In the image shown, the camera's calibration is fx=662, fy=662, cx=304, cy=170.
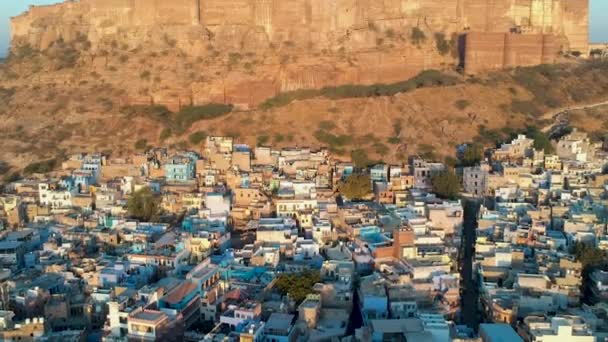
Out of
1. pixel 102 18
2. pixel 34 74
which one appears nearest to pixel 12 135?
pixel 34 74

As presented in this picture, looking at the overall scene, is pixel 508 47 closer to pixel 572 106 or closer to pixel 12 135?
pixel 572 106

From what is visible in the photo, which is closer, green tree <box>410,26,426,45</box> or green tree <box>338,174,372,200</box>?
green tree <box>338,174,372,200</box>

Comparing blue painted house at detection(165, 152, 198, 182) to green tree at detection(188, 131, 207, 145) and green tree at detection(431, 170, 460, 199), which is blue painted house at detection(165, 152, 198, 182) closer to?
green tree at detection(188, 131, 207, 145)

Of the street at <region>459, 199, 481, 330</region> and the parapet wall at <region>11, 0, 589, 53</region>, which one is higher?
the parapet wall at <region>11, 0, 589, 53</region>

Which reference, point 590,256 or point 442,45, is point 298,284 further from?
point 442,45

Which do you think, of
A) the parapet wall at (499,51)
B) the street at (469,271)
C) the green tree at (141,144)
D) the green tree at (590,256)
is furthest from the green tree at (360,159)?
the parapet wall at (499,51)

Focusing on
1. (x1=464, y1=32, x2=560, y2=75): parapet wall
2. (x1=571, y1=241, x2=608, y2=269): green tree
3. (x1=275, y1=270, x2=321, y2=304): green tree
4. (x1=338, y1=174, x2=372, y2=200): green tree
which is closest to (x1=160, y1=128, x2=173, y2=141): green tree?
(x1=338, y1=174, x2=372, y2=200): green tree
